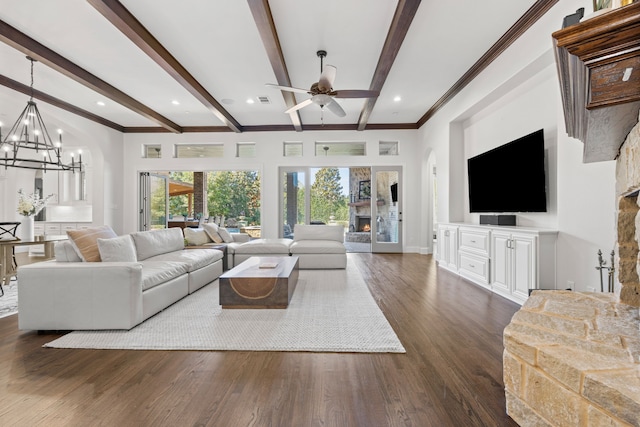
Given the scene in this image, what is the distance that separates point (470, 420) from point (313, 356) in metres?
0.99

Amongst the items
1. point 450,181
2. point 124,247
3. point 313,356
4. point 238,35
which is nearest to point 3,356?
point 124,247

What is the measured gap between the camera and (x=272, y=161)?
7.53m

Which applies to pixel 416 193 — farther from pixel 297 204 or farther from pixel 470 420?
pixel 470 420

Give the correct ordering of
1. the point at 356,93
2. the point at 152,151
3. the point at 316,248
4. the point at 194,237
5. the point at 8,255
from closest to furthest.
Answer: the point at 8,255 → the point at 356,93 → the point at 316,248 → the point at 194,237 → the point at 152,151

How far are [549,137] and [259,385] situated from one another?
3.89 m

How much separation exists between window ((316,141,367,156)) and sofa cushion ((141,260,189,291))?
16.3ft

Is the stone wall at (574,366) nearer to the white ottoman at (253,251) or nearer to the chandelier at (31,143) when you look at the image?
the white ottoman at (253,251)

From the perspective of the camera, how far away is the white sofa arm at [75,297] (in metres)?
2.41

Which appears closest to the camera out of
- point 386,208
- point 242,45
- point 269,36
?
point 269,36

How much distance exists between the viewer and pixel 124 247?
Answer: 298 cm

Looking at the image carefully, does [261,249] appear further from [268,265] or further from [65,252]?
[65,252]

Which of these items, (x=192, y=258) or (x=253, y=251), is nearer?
(x=192, y=258)

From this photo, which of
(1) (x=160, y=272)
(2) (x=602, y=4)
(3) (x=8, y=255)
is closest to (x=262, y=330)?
(1) (x=160, y=272)

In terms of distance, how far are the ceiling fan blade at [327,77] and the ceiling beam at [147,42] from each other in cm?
206
